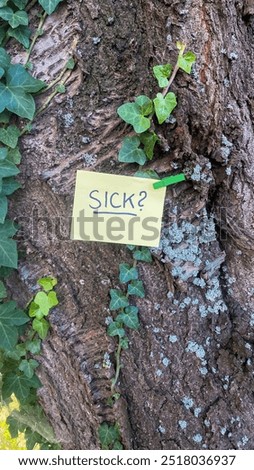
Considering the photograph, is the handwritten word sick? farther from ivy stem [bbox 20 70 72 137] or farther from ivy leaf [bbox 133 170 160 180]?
ivy stem [bbox 20 70 72 137]

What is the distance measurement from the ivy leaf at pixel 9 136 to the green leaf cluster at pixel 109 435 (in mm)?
701

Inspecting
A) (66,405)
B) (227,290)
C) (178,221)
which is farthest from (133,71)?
(66,405)

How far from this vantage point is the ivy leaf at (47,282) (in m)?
1.03

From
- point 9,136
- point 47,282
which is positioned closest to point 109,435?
point 47,282

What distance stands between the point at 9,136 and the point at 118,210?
0.29 metres

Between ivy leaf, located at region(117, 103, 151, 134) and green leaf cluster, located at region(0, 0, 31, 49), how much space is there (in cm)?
26

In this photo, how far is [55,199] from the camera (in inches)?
39.4

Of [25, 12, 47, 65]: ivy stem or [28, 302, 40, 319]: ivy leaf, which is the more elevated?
[25, 12, 47, 65]: ivy stem

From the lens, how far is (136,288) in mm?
1028

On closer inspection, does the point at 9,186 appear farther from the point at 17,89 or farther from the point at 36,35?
the point at 36,35

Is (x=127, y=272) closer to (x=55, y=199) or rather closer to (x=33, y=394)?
(x=55, y=199)

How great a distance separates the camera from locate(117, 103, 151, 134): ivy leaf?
0.93 m

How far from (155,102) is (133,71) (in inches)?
3.9

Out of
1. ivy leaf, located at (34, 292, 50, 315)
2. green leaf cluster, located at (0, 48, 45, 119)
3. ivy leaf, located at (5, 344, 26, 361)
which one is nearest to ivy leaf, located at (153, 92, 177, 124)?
green leaf cluster, located at (0, 48, 45, 119)
